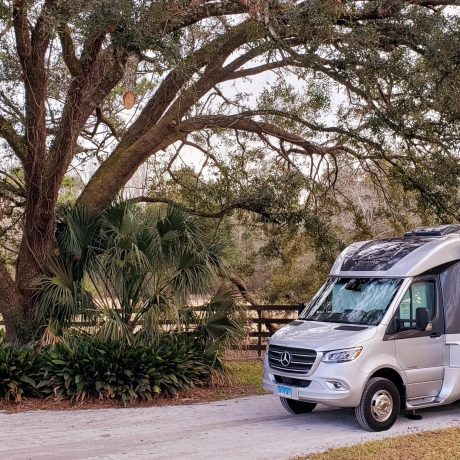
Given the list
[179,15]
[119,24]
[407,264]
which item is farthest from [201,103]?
[407,264]

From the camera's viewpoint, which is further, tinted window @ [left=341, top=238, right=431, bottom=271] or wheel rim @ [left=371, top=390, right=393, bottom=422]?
tinted window @ [left=341, top=238, right=431, bottom=271]

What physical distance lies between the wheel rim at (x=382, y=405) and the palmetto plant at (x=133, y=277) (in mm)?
4166

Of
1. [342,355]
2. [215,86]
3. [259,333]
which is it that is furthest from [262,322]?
[342,355]

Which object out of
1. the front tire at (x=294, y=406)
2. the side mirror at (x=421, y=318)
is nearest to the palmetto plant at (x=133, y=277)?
the front tire at (x=294, y=406)

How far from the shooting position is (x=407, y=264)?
33.4ft

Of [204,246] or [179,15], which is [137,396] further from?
[179,15]

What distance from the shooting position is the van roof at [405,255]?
10203 millimetres

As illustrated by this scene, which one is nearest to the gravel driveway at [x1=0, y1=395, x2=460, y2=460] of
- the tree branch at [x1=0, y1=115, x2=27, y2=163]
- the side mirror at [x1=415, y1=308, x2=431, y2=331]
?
the side mirror at [x1=415, y1=308, x2=431, y2=331]

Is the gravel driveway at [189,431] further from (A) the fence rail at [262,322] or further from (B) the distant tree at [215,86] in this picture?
(A) the fence rail at [262,322]

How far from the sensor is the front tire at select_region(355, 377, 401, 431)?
936 cm

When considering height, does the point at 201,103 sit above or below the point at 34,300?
above

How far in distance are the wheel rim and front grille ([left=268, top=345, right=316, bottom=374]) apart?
97 centimetres

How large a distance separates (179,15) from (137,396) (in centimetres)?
614

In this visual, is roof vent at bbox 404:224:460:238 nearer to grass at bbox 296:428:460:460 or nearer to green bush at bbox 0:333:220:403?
grass at bbox 296:428:460:460
